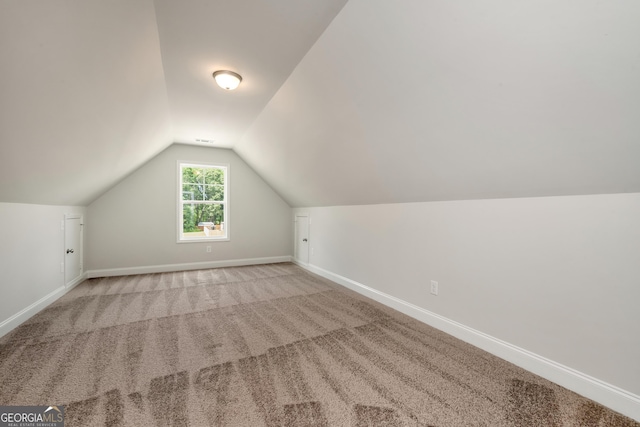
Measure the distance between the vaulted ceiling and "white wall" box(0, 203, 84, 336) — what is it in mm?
235

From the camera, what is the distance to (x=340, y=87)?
2.17 meters

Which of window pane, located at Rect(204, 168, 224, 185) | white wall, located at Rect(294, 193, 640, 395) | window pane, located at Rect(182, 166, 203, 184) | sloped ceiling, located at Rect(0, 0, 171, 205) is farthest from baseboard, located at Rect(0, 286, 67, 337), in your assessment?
white wall, located at Rect(294, 193, 640, 395)

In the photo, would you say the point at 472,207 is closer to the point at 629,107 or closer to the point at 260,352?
the point at 629,107

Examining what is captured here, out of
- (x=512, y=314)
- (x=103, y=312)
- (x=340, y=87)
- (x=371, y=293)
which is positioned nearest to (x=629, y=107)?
(x=512, y=314)

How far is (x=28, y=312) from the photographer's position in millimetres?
2697

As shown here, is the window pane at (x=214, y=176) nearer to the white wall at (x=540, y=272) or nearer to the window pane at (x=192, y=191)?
the window pane at (x=192, y=191)

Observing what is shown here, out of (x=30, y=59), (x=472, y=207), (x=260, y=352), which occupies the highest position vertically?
(x=30, y=59)

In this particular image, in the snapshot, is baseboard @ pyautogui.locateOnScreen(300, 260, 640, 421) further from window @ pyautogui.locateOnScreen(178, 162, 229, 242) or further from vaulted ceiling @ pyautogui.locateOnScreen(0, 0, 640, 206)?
window @ pyautogui.locateOnScreen(178, 162, 229, 242)

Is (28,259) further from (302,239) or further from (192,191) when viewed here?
(302,239)

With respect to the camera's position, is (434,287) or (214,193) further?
(214,193)

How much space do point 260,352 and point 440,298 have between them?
5.53 feet

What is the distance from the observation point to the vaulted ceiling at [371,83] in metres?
1.20

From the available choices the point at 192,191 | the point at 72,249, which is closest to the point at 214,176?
the point at 192,191

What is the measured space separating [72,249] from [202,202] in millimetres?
2074
